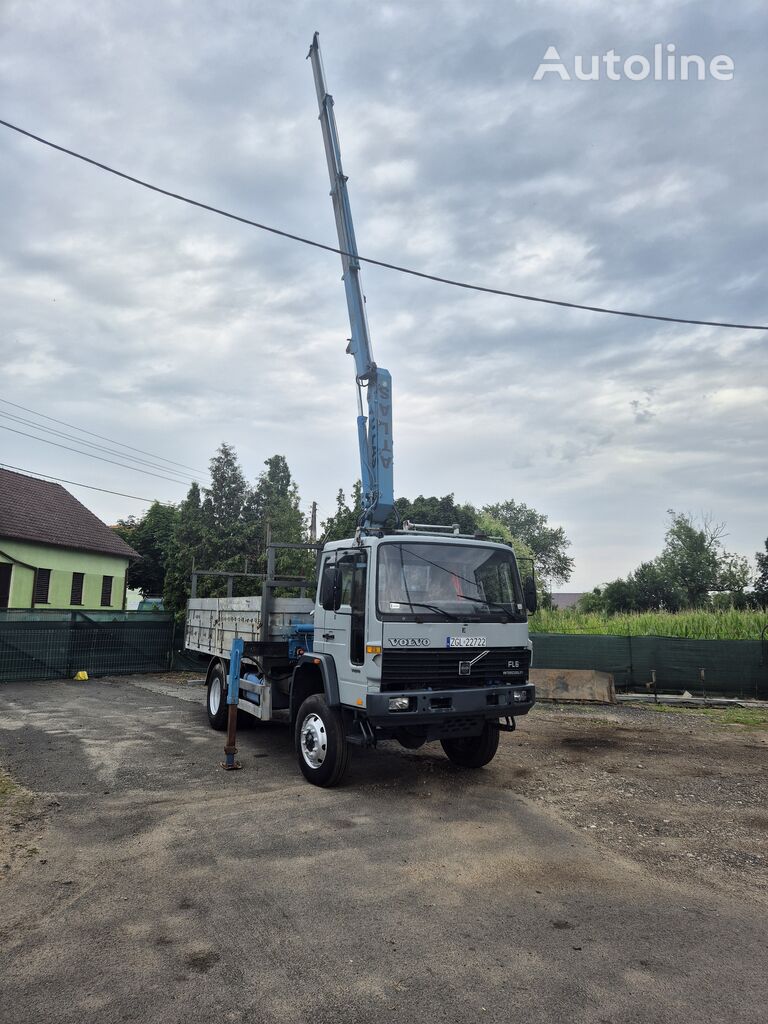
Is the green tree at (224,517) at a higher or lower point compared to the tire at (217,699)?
higher

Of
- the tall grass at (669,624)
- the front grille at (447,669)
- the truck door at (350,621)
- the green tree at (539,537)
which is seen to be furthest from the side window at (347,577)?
the green tree at (539,537)

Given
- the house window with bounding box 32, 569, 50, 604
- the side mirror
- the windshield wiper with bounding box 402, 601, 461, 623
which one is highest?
the house window with bounding box 32, 569, 50, 604

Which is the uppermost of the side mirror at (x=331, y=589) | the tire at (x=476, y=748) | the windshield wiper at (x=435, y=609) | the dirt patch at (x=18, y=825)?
the side mirror at (x=331, y=589)

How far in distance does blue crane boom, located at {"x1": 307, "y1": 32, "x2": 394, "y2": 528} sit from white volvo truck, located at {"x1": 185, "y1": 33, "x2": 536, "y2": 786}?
129 centimetres

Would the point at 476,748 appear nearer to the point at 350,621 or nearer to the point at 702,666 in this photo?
the point at 350,621

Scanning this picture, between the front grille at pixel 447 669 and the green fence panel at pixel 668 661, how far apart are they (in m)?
9.09

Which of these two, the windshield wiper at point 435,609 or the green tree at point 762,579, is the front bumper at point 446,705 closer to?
the windshield wiper at point 435,609

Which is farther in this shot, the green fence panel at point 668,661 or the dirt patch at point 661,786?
the green fence panel at point 668,661

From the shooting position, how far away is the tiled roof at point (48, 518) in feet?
88.7

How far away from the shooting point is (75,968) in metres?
3.70

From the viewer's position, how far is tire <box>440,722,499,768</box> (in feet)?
26.5

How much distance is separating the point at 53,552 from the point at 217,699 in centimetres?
2074

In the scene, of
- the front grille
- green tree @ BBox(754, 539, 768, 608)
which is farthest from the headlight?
green tree @ BBox(754, 539, 768, 608)

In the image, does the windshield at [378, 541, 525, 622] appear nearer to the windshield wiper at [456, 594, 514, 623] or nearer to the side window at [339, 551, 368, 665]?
the windshield wiper at [456, 594, 514, 623]
